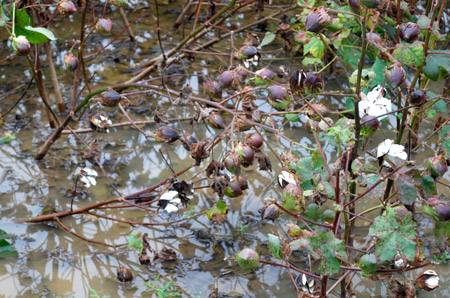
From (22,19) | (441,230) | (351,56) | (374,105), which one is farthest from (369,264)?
(22,19)

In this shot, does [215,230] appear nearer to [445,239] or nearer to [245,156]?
[245,156]

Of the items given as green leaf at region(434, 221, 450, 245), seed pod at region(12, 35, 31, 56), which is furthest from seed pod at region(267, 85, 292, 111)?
seed pod at region(12, 35, 31, 56)

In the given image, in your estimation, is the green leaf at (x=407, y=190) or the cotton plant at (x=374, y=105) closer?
the green leaf at (x=407, y=190)

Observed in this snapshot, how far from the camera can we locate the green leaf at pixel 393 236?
4.51 feet

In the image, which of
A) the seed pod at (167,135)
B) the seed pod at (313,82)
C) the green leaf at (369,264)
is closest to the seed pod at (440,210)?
the green leaf at (369,264)

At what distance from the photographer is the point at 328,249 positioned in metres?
1.41

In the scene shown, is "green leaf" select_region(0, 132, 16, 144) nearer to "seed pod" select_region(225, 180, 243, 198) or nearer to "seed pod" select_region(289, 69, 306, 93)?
"seed pod" select_region(225, 180, 243, 198)

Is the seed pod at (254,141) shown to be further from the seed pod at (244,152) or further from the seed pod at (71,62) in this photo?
Result: the seed pod at (71,62)

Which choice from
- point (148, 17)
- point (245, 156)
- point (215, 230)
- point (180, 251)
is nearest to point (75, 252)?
point (180, 251)

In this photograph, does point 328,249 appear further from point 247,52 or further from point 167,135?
point 247,52

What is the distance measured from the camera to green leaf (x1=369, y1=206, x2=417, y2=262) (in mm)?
1374

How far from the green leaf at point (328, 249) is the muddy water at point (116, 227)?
1.70ft

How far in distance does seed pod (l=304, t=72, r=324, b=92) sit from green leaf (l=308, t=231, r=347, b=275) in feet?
1.32

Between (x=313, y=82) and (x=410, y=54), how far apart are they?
277 mm
